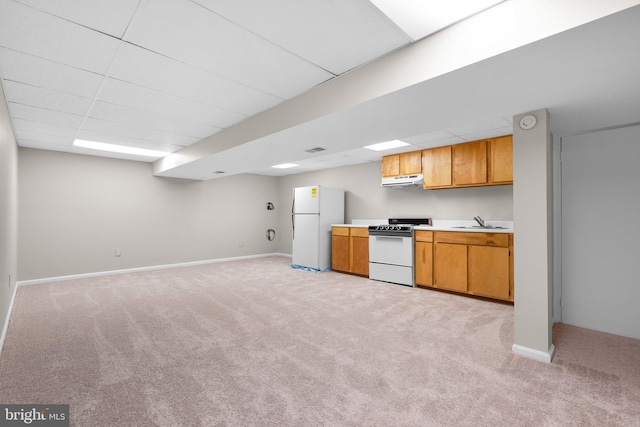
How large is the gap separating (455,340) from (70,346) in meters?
3.37

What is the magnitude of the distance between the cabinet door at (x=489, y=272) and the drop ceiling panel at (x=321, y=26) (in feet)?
9.92

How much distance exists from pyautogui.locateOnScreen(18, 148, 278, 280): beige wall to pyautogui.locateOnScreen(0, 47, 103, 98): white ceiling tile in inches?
126

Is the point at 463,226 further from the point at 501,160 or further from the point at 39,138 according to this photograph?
the point at 39,138

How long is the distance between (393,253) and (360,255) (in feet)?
2.52

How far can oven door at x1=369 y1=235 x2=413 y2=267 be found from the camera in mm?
4578

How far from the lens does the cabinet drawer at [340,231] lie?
564cm

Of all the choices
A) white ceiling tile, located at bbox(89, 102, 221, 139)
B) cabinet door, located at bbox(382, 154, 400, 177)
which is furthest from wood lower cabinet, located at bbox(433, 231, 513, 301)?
white ceiling tile, located at bbox(89, 102, 221, 139)

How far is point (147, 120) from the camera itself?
3363 millimetres

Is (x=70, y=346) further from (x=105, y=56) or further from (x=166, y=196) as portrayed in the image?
(x=166, y=196)

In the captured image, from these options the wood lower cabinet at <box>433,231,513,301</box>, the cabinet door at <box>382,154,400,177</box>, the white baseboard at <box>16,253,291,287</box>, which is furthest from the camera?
the cabinet door at <box>382,154,400,177</box>

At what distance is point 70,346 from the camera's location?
2.46m

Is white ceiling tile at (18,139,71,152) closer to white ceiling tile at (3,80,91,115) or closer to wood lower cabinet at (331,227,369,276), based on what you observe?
white ceiling tile at (3,80,91,115)

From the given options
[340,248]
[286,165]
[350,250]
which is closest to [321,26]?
[350,250]

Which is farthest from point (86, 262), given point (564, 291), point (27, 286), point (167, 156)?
point (564, 291)
